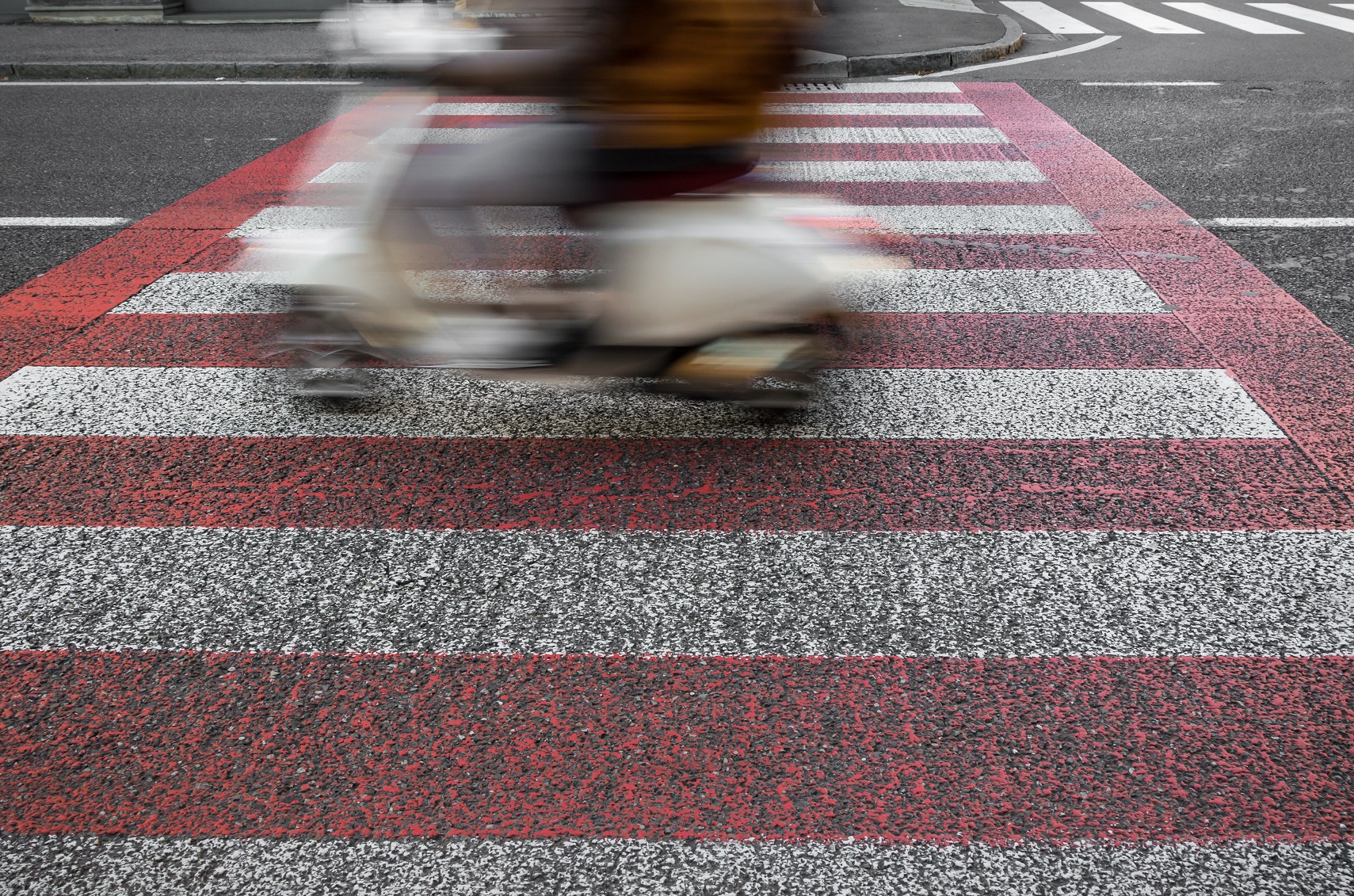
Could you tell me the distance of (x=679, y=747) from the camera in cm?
217

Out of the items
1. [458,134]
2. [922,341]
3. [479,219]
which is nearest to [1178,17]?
[458,134]

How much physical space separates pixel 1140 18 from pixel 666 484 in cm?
1315

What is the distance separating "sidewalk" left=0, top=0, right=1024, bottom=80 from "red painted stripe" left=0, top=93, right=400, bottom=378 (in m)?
2.57

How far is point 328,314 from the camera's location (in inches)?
135

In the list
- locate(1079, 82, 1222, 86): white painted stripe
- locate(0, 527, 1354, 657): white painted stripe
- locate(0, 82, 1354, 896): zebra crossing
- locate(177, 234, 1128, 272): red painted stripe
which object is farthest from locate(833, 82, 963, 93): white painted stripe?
locate(0, 527, 1354, 657): white painted stripe

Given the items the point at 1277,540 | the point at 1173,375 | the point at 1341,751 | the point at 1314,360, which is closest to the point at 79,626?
the point at 1341,751

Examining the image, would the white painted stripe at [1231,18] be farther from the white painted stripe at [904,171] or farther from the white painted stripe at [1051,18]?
the white painted stripe at [904,171]

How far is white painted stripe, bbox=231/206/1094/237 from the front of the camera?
17.6 feet

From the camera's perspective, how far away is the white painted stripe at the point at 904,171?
6.16m

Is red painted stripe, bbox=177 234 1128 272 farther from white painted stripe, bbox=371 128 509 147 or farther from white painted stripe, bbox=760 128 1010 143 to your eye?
white painted stripe, bbox=760 128 1010 143

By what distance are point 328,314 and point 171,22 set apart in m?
11.0

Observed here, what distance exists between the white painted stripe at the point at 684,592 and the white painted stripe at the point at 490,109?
5.48m

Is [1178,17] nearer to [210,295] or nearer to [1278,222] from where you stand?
[1278,222]

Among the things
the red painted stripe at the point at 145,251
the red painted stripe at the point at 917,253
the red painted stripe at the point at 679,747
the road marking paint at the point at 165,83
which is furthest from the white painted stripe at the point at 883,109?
the red painted stripe at the point at 679,747
